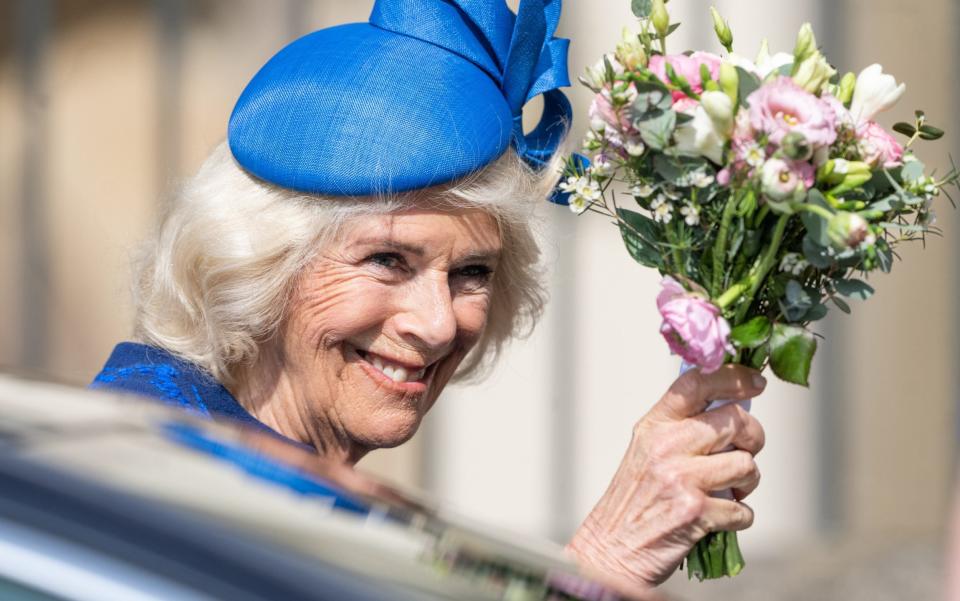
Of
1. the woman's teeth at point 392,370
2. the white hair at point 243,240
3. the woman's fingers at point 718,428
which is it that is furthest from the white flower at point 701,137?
the woman's teeth at point 392,370

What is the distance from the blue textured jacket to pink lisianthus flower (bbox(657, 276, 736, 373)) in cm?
86

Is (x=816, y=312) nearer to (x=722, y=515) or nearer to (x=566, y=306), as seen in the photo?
(x=722, y=515)

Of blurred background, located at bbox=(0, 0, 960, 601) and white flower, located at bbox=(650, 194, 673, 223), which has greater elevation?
white flower, located at bbox=(650, 194, 673, 223)

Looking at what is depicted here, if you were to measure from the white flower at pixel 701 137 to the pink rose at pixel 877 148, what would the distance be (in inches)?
9.0

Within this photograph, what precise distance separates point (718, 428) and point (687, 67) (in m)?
0.61

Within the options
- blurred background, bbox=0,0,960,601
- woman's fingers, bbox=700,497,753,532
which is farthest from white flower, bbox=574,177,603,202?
blurred background, bbox=0,0,960,601

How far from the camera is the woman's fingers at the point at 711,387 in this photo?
7.79 feet

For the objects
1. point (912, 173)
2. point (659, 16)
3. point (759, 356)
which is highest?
point (659, 16)

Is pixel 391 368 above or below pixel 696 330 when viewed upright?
below

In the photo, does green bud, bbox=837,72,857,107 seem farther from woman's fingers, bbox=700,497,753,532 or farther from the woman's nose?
the woman's nose

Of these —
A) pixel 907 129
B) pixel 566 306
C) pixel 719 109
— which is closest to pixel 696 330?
pixel 719 109

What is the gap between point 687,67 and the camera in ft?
7.53

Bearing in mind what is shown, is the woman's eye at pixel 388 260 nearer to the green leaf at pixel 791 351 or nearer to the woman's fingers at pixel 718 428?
the woman's fingers at pixel 718 428

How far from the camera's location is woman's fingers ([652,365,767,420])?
2.38m
